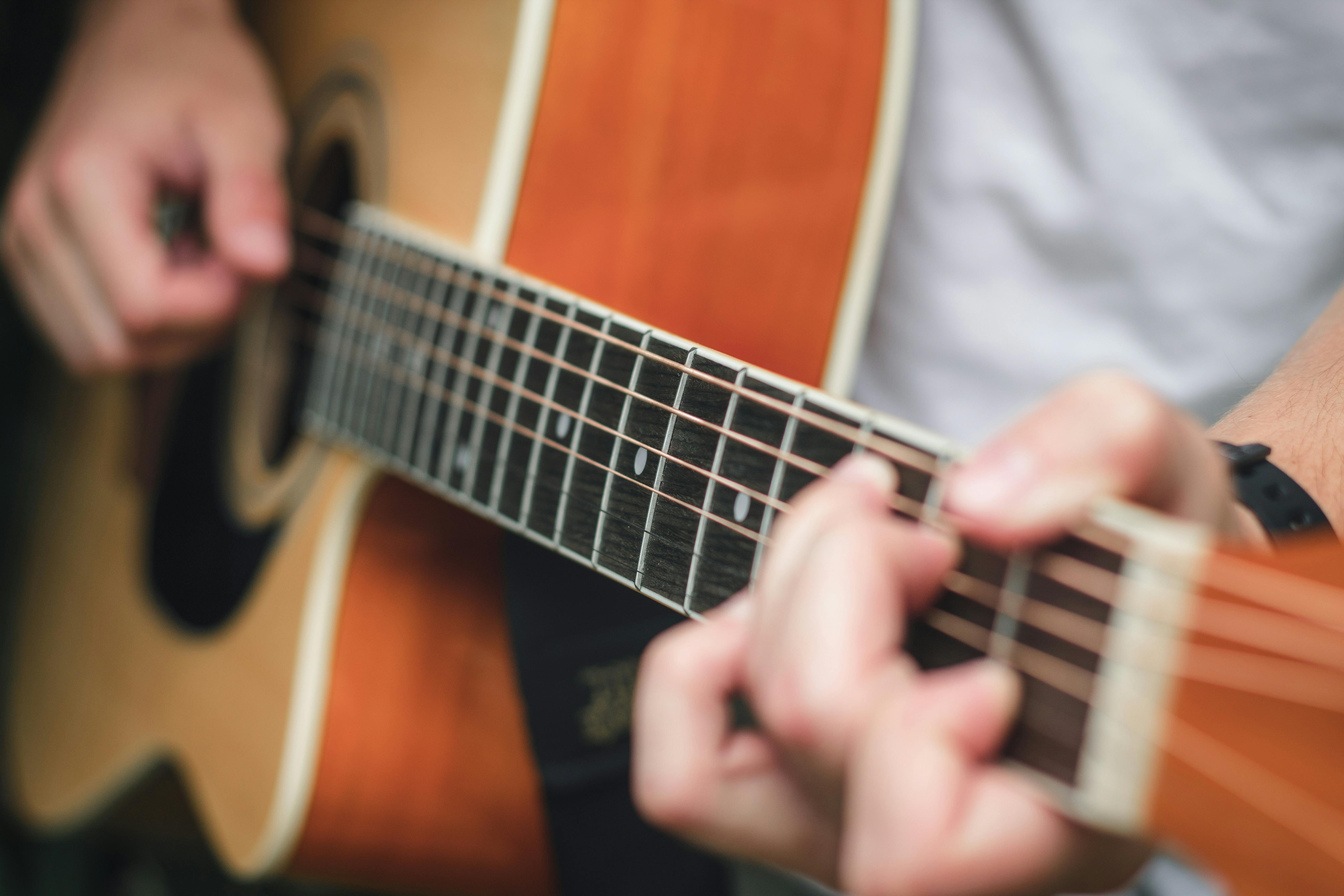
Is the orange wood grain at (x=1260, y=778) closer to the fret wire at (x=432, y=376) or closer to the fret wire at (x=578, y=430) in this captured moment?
the fret wire at (x=578, y=430)

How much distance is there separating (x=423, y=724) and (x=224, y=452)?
1.09 feet

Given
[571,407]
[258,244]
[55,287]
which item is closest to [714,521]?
[571,407]

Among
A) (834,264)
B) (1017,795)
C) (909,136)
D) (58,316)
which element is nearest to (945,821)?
(1017,795)

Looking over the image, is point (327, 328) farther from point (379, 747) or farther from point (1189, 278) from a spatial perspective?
point (1189, 278)

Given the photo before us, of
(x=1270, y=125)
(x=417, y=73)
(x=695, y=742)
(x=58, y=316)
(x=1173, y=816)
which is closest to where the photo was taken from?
(x=1173, y=816)

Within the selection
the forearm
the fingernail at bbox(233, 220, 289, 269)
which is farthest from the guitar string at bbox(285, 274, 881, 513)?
the forearm

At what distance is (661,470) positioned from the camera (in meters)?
0.38

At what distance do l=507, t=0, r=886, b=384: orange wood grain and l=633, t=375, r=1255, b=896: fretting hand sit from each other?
1.04ft

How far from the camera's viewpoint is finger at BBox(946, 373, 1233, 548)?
0.25 m

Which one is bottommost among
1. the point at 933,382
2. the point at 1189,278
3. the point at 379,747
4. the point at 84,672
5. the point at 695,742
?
the point at 84,672

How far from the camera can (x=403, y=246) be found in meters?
0.61

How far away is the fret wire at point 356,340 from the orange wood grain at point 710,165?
0.49ft

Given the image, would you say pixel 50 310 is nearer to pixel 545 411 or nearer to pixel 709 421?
pixel 545 411

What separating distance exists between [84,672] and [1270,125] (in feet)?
3.64
